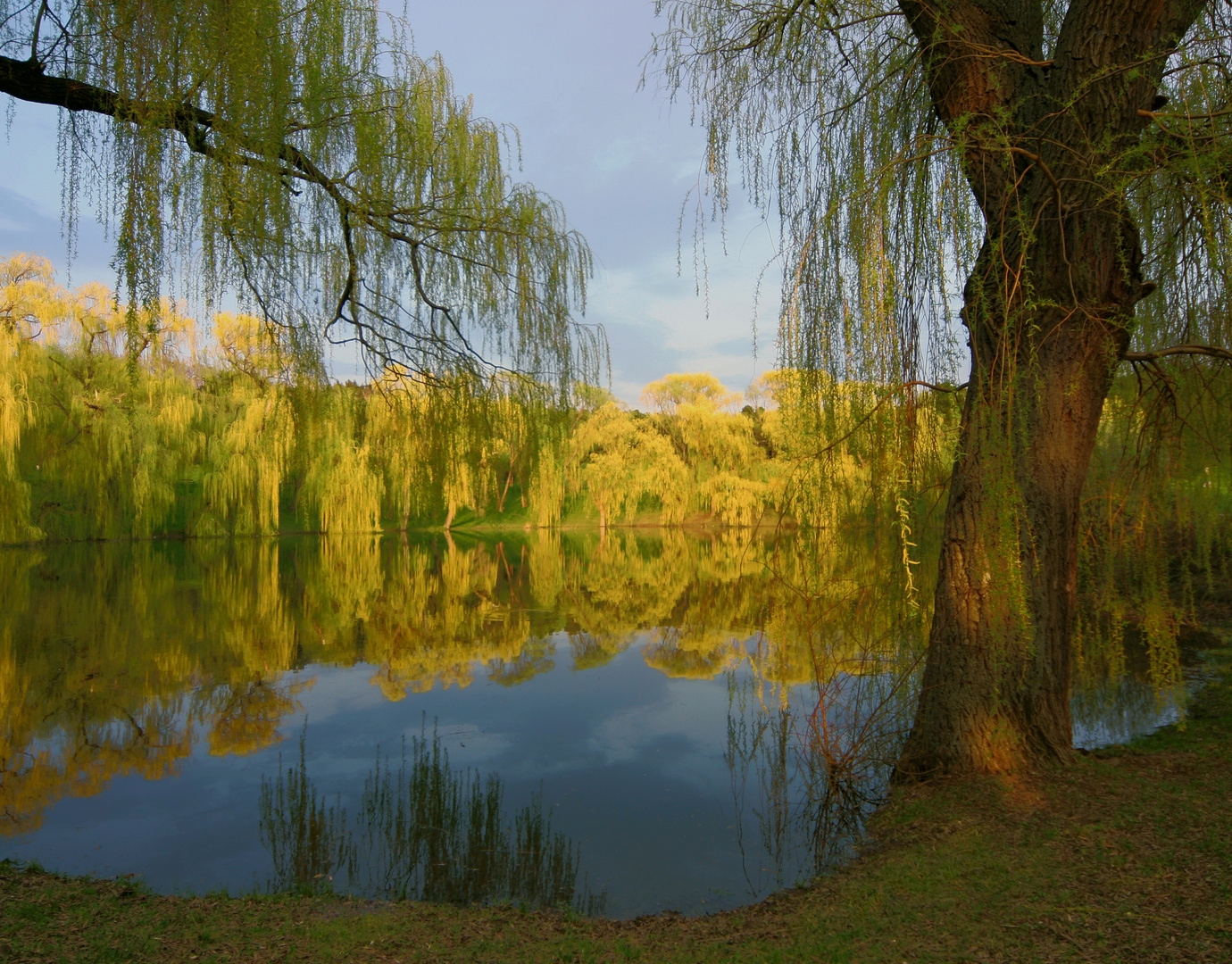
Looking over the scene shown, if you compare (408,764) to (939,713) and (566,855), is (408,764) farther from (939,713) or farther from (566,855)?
(939,713)

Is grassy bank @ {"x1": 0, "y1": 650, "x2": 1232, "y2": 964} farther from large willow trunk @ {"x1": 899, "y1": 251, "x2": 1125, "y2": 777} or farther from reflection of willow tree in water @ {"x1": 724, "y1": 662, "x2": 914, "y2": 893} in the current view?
reflection of willow tree in water @ {"x1": 724, "y1": 662, "x2": 914, "y2": 893}

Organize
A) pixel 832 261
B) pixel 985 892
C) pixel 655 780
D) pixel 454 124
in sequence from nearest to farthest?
1. pixel 985 892
2. pixel 832 261
3. pixel 454 124
4. pixel 655 780

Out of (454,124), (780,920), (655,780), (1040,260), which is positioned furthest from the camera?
(655,780)

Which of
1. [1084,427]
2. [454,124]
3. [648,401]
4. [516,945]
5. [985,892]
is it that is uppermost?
[648,401]

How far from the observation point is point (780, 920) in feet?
7.37

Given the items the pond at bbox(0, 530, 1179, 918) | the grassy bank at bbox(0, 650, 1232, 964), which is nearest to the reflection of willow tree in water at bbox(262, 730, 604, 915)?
the pond at bbox(0, 530, 1179, 918)

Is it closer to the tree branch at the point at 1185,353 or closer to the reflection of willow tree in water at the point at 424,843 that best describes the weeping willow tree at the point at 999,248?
the tree branch at the point at 1185,353

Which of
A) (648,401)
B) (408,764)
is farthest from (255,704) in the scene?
(648,401)

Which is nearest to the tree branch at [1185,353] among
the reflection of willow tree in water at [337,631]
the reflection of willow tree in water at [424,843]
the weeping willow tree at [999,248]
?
the weeping willow tree at [999,248]

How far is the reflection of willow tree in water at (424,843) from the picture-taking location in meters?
2.87

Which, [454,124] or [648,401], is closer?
[454,124]

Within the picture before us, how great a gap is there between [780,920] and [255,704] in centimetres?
456

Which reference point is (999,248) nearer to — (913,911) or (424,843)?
(913,911)

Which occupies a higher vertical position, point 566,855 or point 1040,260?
point 1040,260
